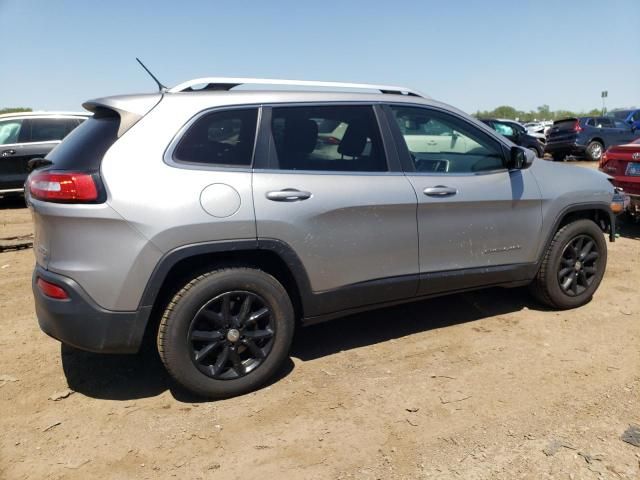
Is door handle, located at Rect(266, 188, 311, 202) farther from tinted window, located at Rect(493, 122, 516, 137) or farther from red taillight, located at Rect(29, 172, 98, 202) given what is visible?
tinted window, located at Rect(493, 122, 516, 137)

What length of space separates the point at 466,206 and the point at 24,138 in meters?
9.05

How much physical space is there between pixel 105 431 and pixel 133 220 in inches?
45.4

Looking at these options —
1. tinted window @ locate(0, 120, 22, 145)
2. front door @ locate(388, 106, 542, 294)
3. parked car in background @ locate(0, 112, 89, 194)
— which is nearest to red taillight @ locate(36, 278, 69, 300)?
front door @ locate(388, 106, 542, 294)

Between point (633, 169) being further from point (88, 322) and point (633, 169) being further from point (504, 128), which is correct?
point (504, 128)

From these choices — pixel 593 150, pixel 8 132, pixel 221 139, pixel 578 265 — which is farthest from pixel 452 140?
pixel 593 150

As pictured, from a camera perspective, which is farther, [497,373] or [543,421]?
[497,373]

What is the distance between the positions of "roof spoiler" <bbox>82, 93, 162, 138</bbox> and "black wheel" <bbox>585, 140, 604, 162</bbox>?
57.2ft

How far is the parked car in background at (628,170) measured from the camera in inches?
276

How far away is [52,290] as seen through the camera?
2807mm

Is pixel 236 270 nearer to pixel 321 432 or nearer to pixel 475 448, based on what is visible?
pixel 321 432

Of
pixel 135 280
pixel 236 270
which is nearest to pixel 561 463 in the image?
pixel 236 270

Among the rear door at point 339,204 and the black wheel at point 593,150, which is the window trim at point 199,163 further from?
the black wheel at point 593,150

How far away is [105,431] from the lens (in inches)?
110

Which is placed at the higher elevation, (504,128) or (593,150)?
(504,128)
